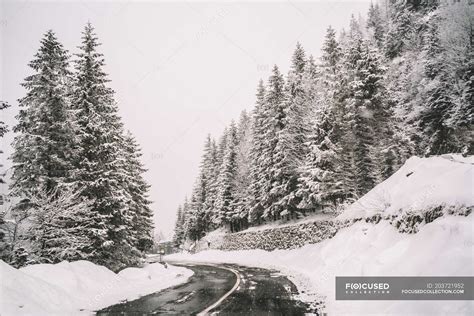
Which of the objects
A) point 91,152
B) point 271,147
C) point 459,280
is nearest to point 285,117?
point 271,147

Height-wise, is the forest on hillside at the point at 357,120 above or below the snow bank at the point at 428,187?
above

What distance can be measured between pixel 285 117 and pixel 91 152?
1685 cm

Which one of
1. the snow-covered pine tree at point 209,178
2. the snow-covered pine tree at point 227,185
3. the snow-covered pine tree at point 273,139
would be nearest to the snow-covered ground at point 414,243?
the snow-covered pine tree at point 273,139

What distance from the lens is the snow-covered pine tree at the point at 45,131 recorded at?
14.4 meters

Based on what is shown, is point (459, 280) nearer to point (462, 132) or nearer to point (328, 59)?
point (462, 132)

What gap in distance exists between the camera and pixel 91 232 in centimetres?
1503

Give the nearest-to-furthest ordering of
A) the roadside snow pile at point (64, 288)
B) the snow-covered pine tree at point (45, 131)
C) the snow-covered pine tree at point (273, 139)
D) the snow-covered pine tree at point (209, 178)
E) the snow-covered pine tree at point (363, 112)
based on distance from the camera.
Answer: the roadside snow pile at point (64, 288) < the snow-covered pine tree at point (45, 131) < the snow-covered pine tree at point (363, 112) < the snow-covered pine tree at point (273, 139) < the snow-covered pine tree at point (209, 178)

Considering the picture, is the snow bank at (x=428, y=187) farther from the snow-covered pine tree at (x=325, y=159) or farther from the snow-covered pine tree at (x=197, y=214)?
the snow-covered pine tree at (x=197, y=214)

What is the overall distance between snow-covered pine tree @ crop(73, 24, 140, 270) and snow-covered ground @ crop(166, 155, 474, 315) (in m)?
9.79

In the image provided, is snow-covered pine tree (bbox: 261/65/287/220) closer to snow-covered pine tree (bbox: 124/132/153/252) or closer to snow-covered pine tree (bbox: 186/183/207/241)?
snow-covered pine tree (bbox: 124/132/153/252)

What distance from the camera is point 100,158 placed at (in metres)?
16.3

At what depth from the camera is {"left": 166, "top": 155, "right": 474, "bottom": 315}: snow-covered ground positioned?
5.85 metres

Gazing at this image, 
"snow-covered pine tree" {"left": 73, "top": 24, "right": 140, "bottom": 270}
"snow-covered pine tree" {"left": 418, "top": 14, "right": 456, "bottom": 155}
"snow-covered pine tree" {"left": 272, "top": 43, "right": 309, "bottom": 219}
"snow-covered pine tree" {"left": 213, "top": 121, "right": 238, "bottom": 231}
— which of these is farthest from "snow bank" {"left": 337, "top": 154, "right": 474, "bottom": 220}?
"snow-covered pine tree" {"left": 213, "top": 121, "right": 238, "bottom": 231}

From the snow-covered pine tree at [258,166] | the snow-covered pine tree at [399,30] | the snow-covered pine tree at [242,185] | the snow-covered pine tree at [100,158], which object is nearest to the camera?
the snow-covered pine tree at [100,158]
